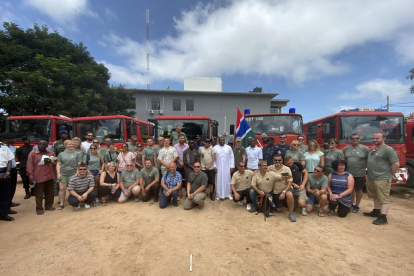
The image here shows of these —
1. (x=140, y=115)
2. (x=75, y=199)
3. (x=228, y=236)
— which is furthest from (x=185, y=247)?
(x=140, y=115)

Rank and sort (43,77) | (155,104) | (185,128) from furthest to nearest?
1. (155,104)
2. (43,77)
3. (185,128)

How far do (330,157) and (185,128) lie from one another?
4.50 meters

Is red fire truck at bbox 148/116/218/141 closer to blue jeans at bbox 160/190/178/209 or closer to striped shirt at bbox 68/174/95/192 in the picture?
blue jeans at bbox 160/190/178/209

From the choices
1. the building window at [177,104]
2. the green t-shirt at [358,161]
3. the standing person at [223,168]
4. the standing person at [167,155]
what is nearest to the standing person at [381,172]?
the green t-shirt at [358,161]

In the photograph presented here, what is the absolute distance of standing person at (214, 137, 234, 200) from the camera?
17.5 ft

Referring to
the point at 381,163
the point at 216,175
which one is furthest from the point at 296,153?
the point at 216,175

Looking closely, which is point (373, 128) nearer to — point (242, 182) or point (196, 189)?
point (242, 182)

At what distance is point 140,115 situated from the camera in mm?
19016

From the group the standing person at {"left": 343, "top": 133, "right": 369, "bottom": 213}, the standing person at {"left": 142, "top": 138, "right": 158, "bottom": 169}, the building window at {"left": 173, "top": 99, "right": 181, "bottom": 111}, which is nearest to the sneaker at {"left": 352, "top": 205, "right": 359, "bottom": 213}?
the standing person at {"left": 343, "top": 133, "right": 369, "bottom": 213}

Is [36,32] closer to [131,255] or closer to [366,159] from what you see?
[131,255]

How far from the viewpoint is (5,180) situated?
4.10 meters

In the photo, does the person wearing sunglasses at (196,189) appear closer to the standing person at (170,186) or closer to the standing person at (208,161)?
the standing person at (170,186)

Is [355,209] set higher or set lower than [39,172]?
lower

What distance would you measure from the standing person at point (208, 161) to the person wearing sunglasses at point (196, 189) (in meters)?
0.53
